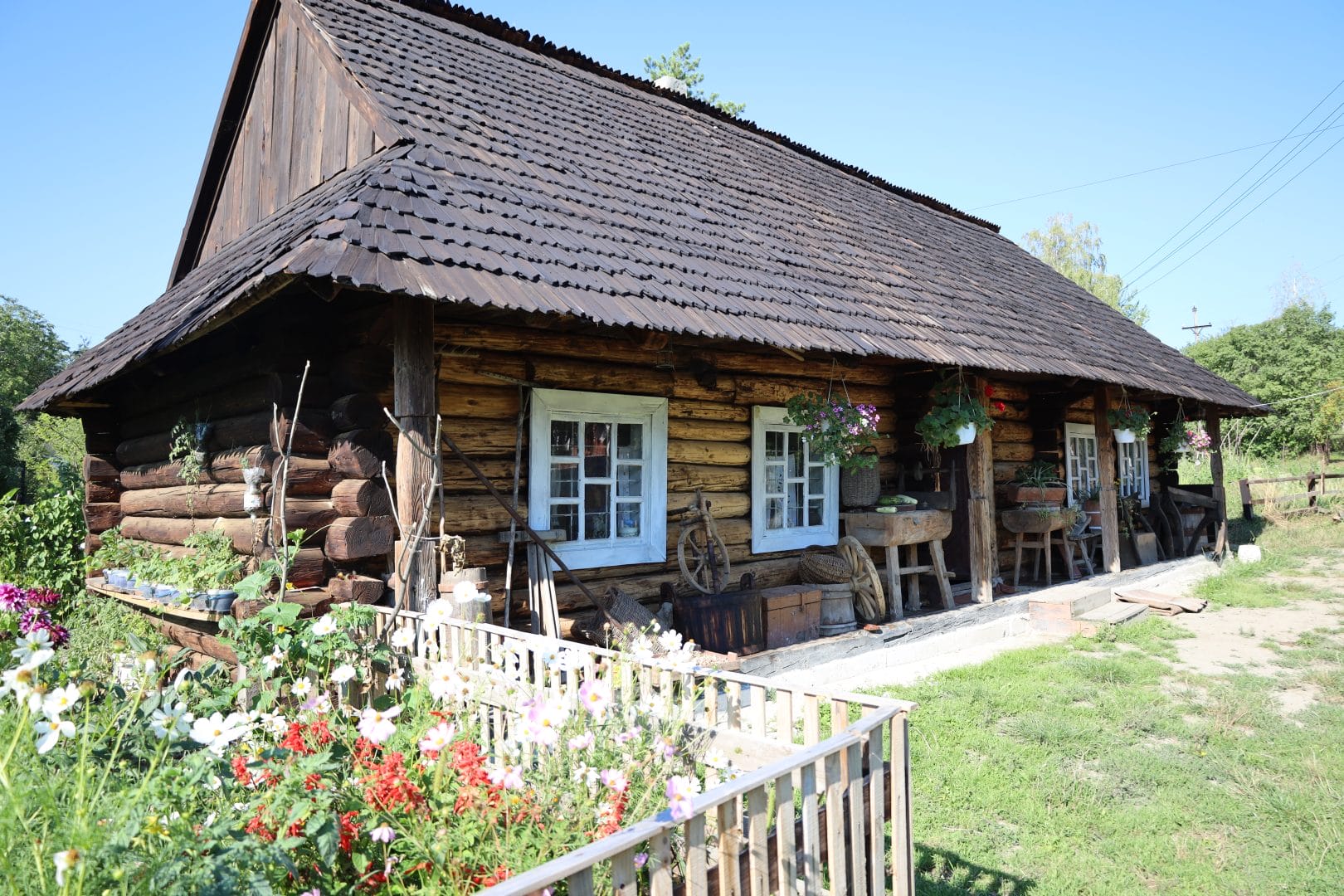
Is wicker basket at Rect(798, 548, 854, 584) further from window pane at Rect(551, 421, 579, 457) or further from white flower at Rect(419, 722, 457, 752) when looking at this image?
white flower at Rect(419, 722, 457, 752)

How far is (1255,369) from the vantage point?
115 ft

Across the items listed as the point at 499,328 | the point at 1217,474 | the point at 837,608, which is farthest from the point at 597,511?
the point at 1217,474

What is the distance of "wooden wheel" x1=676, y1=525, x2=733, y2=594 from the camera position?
20.4ft

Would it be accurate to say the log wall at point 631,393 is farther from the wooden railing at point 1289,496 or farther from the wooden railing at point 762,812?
the wooden railing at point 1289,496

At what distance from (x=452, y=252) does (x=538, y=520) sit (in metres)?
1.89

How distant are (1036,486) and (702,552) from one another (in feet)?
17.3

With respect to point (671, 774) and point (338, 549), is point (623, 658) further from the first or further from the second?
point (338, 549)

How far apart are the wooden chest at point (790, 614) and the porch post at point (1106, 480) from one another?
5.49m

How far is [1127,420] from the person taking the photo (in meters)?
10.7

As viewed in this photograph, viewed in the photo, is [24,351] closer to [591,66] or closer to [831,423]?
[591,66]

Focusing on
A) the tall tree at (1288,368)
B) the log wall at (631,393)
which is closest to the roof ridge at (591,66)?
the log wall at (631,393)

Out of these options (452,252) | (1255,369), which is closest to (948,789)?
(452,252)

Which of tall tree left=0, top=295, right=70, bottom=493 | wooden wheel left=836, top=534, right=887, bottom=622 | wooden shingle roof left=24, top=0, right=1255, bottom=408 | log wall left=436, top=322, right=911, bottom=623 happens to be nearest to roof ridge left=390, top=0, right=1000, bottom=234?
wooden shingle roof left=24, top=0, right=1255, bottom=408

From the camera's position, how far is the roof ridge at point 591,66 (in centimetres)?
847
